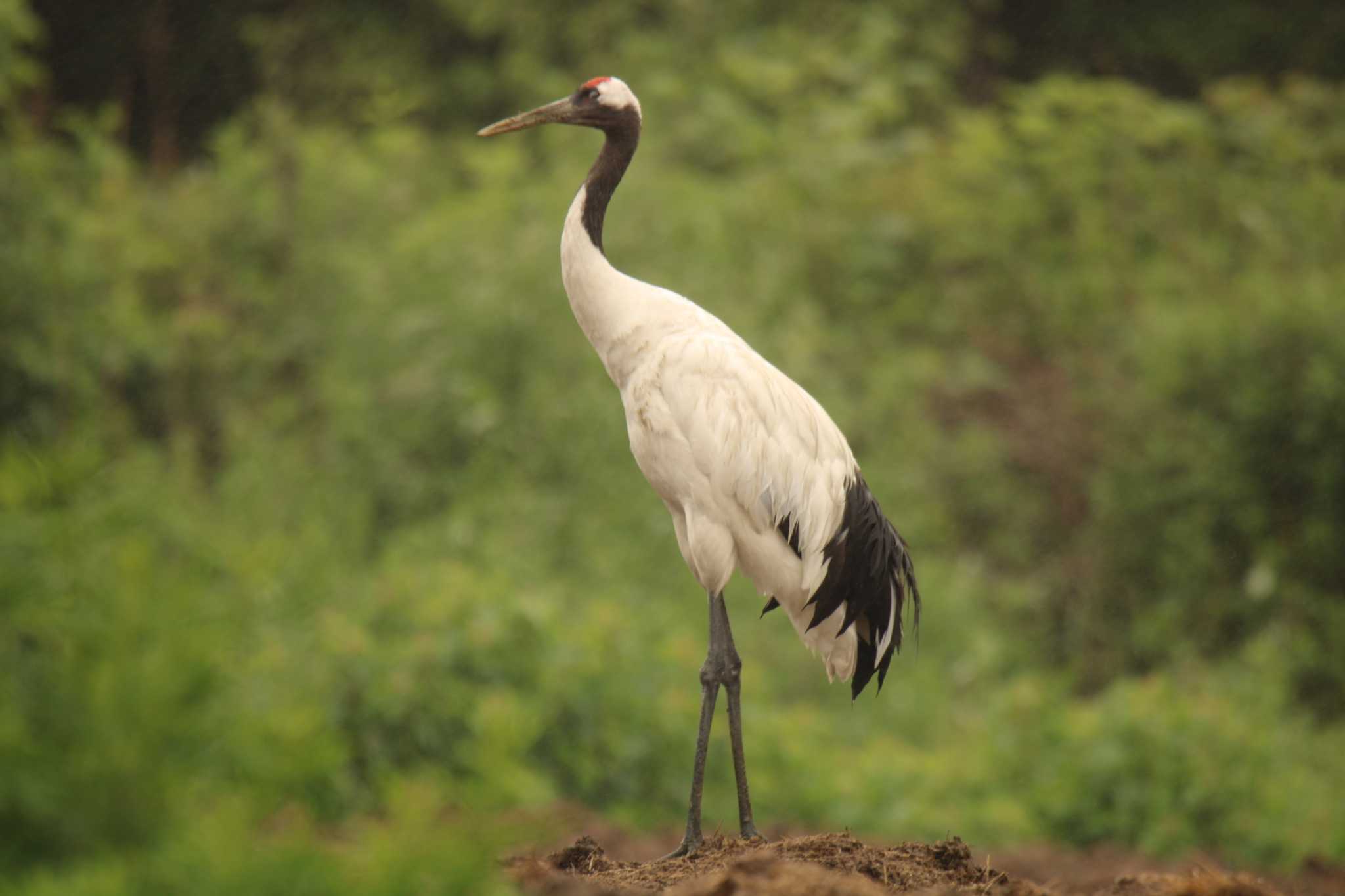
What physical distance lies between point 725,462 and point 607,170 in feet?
3.84

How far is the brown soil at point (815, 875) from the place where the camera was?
3783 millimetres

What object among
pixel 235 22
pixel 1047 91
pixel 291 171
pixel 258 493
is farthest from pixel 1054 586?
pixel 235 22

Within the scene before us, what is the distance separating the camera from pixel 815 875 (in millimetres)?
3799

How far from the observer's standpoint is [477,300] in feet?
35.0

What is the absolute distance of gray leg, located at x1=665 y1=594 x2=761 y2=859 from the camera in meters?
5.05

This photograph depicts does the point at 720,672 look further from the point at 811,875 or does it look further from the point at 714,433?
the point at 811,875

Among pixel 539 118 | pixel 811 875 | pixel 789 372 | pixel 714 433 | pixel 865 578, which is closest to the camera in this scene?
pixel 811 875

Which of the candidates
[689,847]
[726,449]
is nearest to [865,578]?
[726,449]

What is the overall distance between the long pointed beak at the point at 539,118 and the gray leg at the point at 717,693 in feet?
5.92

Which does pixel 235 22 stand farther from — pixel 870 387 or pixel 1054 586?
pixel 1054 586

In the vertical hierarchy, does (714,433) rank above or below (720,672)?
above

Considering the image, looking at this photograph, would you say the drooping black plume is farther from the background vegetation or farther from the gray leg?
the background vegetation

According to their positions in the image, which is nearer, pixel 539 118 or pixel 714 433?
pixel 714 433

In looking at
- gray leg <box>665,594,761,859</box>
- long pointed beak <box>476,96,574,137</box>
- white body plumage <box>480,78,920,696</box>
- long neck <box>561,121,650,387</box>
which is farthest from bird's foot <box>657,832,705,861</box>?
long pointed beak <box>476,96,574,137</box>
